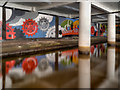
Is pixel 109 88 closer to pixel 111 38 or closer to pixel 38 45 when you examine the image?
pixel 38 45

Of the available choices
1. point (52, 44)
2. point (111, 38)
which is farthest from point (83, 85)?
point (111, 38)

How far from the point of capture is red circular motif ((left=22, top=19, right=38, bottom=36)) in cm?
1123

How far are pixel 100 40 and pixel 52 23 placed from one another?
13355 millimetres

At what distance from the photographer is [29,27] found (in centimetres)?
1155

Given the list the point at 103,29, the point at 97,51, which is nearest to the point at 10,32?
the point at 97,51

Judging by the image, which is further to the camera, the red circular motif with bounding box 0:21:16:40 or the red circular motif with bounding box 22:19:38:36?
the red circular motif with bounding box 22:19:38:36

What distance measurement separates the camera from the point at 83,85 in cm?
370

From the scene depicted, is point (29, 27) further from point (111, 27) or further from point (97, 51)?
point (111, 27)

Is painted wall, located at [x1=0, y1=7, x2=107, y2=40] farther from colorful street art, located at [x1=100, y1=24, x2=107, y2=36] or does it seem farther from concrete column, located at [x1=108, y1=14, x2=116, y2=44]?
colorful street art, located at [x1=100, y1=24, x2=107, y2=36]

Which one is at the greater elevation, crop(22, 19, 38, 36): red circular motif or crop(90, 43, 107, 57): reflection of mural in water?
crop(22, 19, 38, 36): red circular motif

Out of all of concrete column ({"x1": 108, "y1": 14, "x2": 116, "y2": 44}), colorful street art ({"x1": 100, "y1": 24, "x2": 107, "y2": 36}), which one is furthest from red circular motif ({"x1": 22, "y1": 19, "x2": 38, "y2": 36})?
colorful street art ({"x1": 100, "y1": 24, "x2": 107, "y2": 36})

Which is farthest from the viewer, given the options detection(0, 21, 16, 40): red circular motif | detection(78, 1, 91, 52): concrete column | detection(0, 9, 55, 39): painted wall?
detection(0, 9, 55, 39): painted wall

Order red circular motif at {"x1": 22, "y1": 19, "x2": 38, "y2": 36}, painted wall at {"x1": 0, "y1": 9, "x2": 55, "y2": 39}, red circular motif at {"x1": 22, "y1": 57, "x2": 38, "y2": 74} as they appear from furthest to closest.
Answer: red circular motif at {"x1": 22, "y1": 19, "x2": 38, "y2": 36} → painted wall at {"x1": 0, "y1": 9, "x2": 55, "y2": 39} → red circular motif at {"x1": 22, "y1": 57, "x2": 38, "y2": 74}

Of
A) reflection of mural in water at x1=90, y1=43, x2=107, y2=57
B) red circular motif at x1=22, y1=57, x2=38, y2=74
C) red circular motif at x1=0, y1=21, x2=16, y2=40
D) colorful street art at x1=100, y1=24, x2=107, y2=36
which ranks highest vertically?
colorful street art at x1=100, y1=24, x2=107, y2=36
